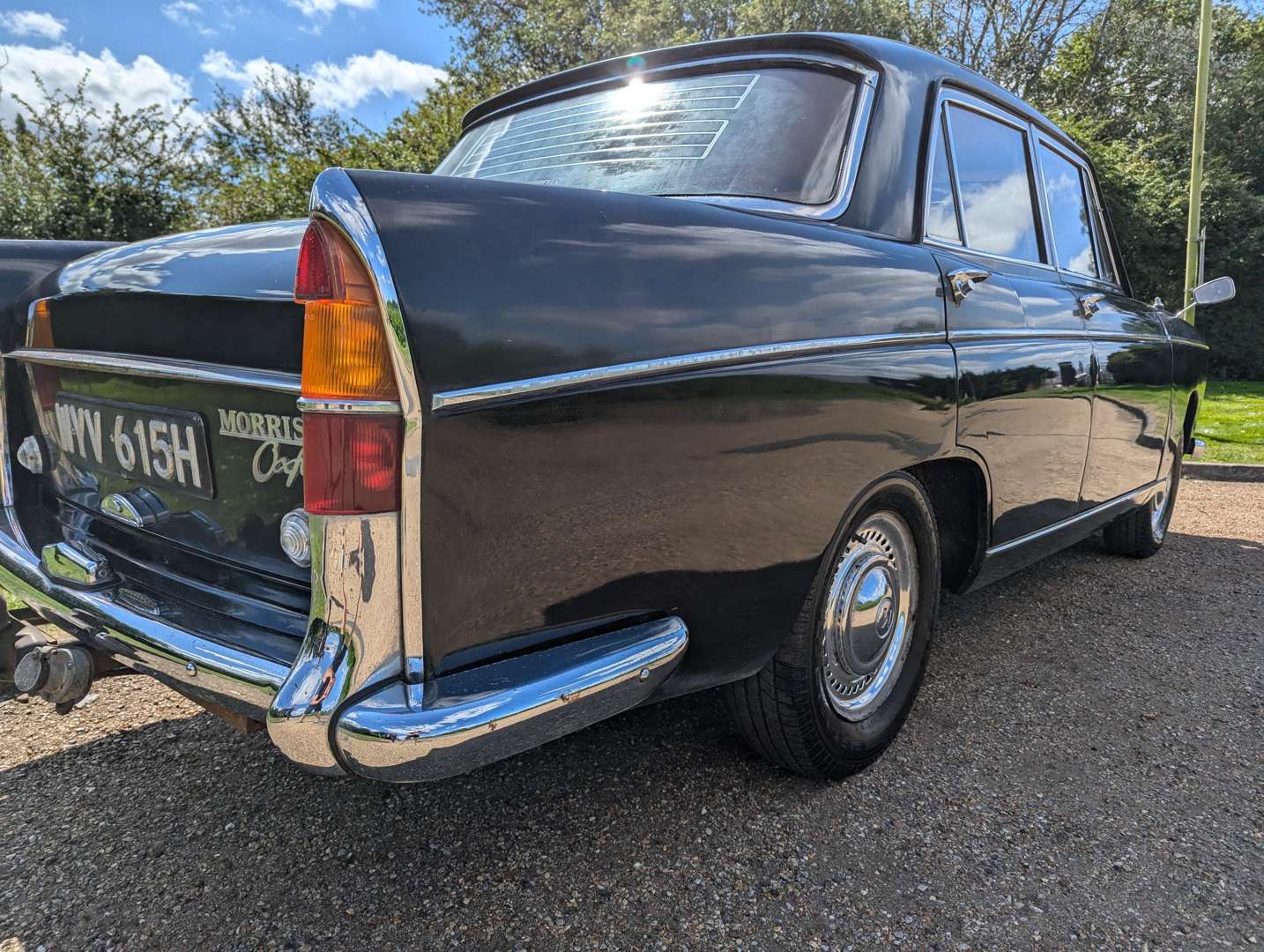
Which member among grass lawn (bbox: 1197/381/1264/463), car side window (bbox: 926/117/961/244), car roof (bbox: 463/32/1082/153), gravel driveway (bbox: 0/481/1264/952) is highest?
car roof (bbox: 463/32/1082/153)

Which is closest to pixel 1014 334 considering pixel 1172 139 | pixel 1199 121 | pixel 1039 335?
pixel 1039 335

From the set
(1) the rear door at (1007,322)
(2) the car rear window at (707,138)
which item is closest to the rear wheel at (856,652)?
(1) the rear door at (1007,322)

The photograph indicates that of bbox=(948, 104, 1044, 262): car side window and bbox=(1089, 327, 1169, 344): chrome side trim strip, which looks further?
bbox=(1089, 327, 1169, 344): chrome side trim strip

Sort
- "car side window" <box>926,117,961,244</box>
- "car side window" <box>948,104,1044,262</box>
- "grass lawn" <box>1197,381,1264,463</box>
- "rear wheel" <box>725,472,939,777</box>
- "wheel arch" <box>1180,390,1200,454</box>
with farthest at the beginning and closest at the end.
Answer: "grass lawn" <box>1197,381,1264,463</box>, "wheel arch" <box>1180,390,1200,454</box>, "car side window" <box>948,104,1044,262</box>, "car side window" <box>926,117,961,244</box>, "rear wheel" <box>725,472,939,777</box>

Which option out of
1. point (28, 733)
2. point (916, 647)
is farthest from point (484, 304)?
point (28, 733)

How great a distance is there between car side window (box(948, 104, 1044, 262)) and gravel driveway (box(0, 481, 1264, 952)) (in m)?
1.54

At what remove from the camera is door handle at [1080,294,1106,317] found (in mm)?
3119

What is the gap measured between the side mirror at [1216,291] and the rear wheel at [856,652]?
336cm

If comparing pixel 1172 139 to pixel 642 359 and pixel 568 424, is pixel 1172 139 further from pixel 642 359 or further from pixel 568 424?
pixel 568 424

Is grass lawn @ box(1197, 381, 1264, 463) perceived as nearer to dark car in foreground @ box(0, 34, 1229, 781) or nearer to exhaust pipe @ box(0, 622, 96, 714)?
dark car in foreground @ box(0, 34, 1229, 781)

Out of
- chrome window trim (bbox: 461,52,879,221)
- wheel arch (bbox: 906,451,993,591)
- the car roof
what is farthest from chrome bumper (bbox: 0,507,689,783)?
the car roof

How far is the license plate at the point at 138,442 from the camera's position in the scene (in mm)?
1784

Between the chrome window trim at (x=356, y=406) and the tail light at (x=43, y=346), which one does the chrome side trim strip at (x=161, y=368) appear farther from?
the chrome window trim at (x=356, y=406)

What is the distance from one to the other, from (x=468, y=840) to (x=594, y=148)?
6.20 ft
